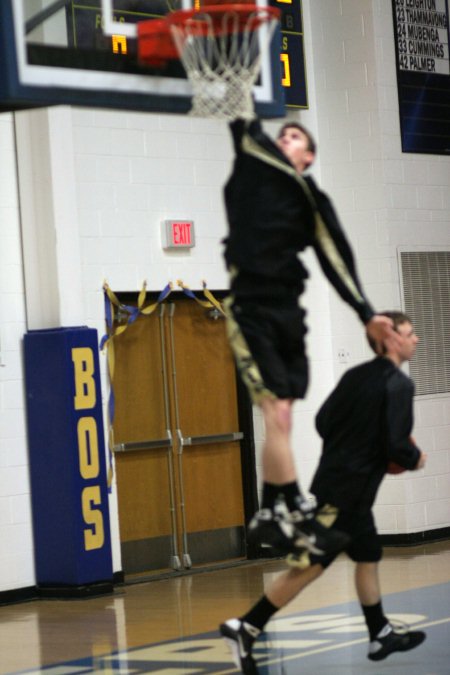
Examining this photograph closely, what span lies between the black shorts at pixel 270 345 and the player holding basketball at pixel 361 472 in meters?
1.03

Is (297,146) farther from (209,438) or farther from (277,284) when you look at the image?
(209,438)

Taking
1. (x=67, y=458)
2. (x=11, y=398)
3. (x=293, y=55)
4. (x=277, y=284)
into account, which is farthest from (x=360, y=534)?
(x=293, y=55)

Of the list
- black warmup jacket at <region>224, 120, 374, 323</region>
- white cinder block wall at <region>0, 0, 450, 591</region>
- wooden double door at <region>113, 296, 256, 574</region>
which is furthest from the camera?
wooden double door at <region>113, 296, 256, 574</region>

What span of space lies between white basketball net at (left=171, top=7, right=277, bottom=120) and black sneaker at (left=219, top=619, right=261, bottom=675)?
8.08 feet

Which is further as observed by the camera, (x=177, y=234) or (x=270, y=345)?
(x=177, y=234)

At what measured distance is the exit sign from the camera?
1153 centimetres

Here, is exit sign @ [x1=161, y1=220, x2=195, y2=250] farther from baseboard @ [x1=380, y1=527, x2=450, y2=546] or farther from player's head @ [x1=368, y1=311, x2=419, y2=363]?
player's head @ [x1=368, y1=311, x2=419, y2=363]

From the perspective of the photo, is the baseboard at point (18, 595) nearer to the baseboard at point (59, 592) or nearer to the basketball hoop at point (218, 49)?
the baseboard at point (59, 592)

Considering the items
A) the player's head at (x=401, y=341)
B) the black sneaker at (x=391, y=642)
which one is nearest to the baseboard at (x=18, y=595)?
the black sneaker at (x=391, y=642)

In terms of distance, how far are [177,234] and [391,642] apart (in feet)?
18.0

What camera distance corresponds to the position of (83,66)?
Answer: 6262 millimetres

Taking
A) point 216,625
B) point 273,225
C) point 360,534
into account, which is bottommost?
point 216,625

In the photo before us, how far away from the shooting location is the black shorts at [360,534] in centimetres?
675

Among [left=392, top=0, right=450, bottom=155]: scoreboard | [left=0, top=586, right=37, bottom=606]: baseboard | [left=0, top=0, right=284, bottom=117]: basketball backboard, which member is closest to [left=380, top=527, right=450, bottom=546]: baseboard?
[left=0, top=586, right=37, bottom=606]: baseboard
